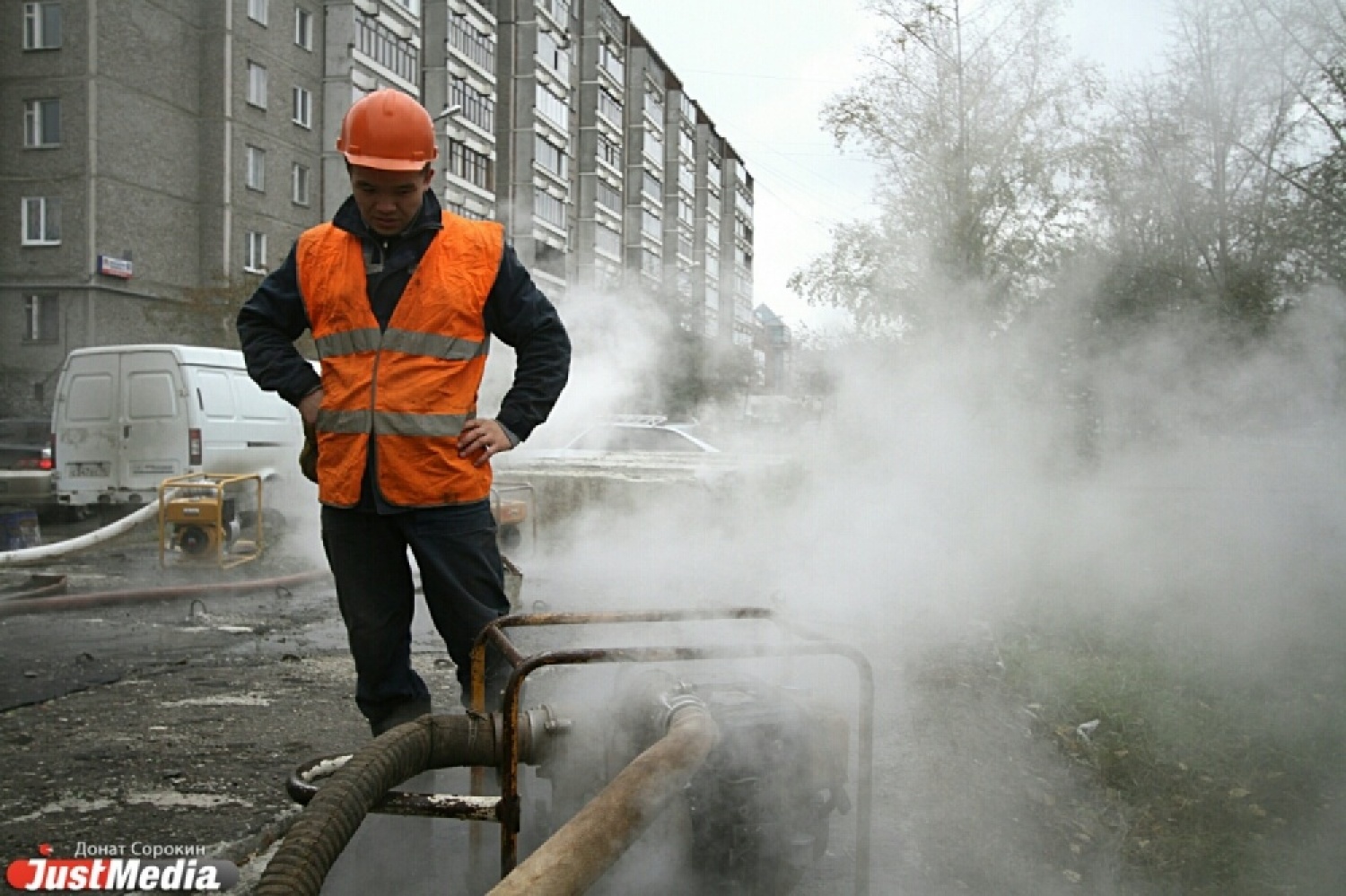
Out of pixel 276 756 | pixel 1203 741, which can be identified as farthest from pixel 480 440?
pixel 1203 741

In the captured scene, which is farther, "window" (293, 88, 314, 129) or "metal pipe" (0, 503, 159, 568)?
"window" (293, 88, 314, 129)

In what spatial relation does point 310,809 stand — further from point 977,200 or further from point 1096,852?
point 977,200

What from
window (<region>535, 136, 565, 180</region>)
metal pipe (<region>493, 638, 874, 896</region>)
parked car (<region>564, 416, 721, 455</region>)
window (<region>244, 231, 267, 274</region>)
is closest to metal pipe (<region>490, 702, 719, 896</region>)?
metal pipe (<region>493, 638, 874, 896</region>)

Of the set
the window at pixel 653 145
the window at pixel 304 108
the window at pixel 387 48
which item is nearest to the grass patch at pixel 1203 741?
the window at pixel 304 108

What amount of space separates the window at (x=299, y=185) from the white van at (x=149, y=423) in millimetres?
17731

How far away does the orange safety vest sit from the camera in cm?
257

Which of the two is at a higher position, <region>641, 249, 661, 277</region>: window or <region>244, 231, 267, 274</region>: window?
<region>641, 249, 661, 277</region>: window

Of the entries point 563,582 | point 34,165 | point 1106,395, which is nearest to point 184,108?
point 34,165

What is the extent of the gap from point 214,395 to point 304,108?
1965 centimetres

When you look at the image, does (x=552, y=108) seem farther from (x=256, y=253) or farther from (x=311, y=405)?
(x=311, y=405)

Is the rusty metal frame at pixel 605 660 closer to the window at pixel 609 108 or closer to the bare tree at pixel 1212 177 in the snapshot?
the bare tree at pixel 1212 177

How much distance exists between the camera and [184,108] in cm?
2492

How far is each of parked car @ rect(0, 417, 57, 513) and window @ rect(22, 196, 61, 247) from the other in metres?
9.30

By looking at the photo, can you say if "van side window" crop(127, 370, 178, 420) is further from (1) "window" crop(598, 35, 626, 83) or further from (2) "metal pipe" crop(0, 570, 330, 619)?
(1) "window" crop(598, 35, 626, 83)
